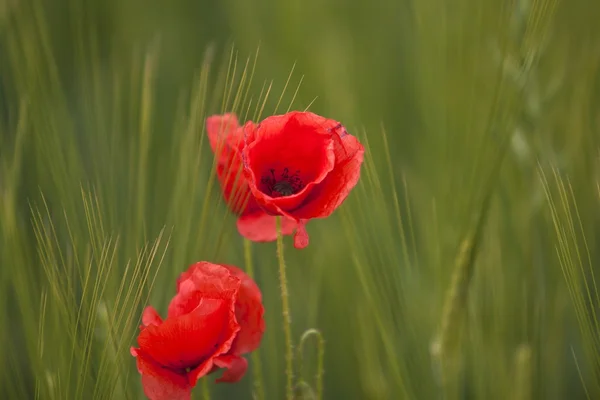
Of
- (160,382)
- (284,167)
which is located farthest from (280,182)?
(160,382)

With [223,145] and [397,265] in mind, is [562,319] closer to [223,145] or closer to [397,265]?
[397,265]

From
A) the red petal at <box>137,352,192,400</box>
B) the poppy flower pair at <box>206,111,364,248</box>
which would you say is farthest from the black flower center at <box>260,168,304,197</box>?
the red petal at <box>137,352,192,400</box>

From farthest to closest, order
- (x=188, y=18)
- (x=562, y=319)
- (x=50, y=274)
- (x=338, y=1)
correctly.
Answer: (x=188, y=18)
(x=338, y=1)
(x=562, y=319)
(x=50, y=274)


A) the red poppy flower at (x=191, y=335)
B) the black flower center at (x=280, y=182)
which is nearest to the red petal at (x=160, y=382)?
the red poppy flower at (x=191, y=335)

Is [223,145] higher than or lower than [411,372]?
higher

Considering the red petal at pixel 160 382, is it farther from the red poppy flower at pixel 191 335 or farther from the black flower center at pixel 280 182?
the black flower center at pixel 280 182

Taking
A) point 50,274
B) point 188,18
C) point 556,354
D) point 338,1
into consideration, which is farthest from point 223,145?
point 188,18

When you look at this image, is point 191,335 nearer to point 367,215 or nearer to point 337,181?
point 337,181

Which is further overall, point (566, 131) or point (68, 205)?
point (566, 131)

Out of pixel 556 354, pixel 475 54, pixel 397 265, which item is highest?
pixel 475 54
